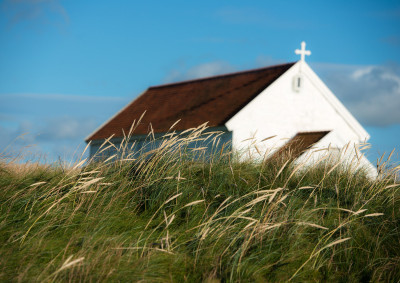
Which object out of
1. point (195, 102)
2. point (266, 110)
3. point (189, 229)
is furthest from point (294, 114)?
point (189, 229)

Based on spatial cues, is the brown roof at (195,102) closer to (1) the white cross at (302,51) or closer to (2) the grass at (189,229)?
(1) the white cross at (302,51)

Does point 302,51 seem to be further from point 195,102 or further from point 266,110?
point 195,102

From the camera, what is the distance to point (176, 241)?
5309 mm

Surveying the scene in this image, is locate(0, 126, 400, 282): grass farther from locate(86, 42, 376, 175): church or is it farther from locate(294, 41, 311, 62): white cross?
locate(294, 41, 311, 62): white cross

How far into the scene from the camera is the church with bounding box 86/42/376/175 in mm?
20203

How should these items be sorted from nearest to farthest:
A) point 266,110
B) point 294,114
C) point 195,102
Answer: point 266,110 < point 294,114 < point 195,102

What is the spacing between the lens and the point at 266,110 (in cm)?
2098

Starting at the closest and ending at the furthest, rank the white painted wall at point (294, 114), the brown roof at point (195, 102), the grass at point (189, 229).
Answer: the grass at point (189, 229), the white painted wall at point (294, 114), the brown roof at point (195, 102)

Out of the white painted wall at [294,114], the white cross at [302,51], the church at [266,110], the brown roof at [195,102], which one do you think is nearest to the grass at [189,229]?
the church at [266,110]

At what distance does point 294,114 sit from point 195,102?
5467mm

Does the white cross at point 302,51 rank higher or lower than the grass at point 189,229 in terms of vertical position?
higher

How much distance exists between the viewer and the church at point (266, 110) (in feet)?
66.3

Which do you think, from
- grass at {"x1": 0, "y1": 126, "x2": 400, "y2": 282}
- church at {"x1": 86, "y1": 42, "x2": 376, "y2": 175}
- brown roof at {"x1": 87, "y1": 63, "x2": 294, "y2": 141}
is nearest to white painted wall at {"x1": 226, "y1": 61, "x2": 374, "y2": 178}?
church at {"x1": 86, "y1": 42, "x2": 376, "y2": 175}

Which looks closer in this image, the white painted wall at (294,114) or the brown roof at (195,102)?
the white painted wall at (294,114)
